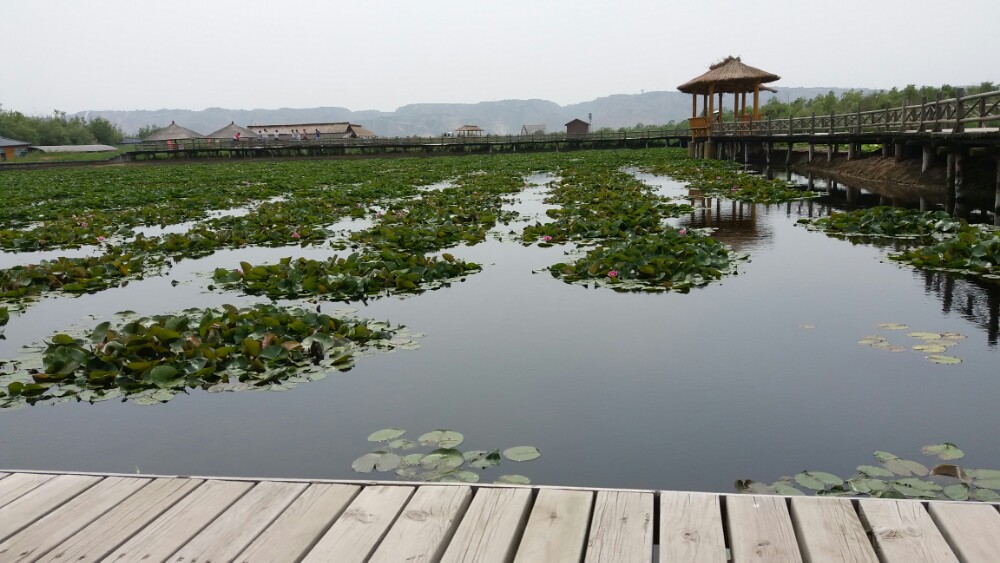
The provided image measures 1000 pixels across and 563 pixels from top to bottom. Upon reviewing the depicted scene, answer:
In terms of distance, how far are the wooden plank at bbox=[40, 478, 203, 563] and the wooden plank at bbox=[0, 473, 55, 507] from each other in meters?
0.53

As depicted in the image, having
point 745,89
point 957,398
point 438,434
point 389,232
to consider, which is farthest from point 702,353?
point 745,89

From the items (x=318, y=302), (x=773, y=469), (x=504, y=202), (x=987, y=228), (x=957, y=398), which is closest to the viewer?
(x=773, y=469)

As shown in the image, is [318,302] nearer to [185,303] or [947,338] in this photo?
[185,303]

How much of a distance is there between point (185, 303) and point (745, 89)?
116ft

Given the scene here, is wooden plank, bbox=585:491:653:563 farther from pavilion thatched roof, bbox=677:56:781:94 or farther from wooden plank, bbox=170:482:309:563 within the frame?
pavilion thatched roof, bbox=677:56:781:94

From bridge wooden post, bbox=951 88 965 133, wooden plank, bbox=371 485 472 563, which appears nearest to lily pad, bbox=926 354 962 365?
wooden plank, bbox=371 485 472 563

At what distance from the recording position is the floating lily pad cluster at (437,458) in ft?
12.2

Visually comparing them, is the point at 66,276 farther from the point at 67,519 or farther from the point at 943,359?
the point at 943,359

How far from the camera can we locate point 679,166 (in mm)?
29641

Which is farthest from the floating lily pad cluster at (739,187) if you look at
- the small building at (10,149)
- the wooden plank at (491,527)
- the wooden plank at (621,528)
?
the small building at (10,149)

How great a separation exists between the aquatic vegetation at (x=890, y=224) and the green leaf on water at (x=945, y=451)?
299 inches

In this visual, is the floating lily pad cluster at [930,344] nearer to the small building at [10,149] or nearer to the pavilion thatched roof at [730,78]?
the pavilion thatched roof at [730,78]

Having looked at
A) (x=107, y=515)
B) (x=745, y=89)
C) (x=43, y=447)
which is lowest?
(x=43, y=447)

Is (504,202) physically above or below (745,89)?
below
